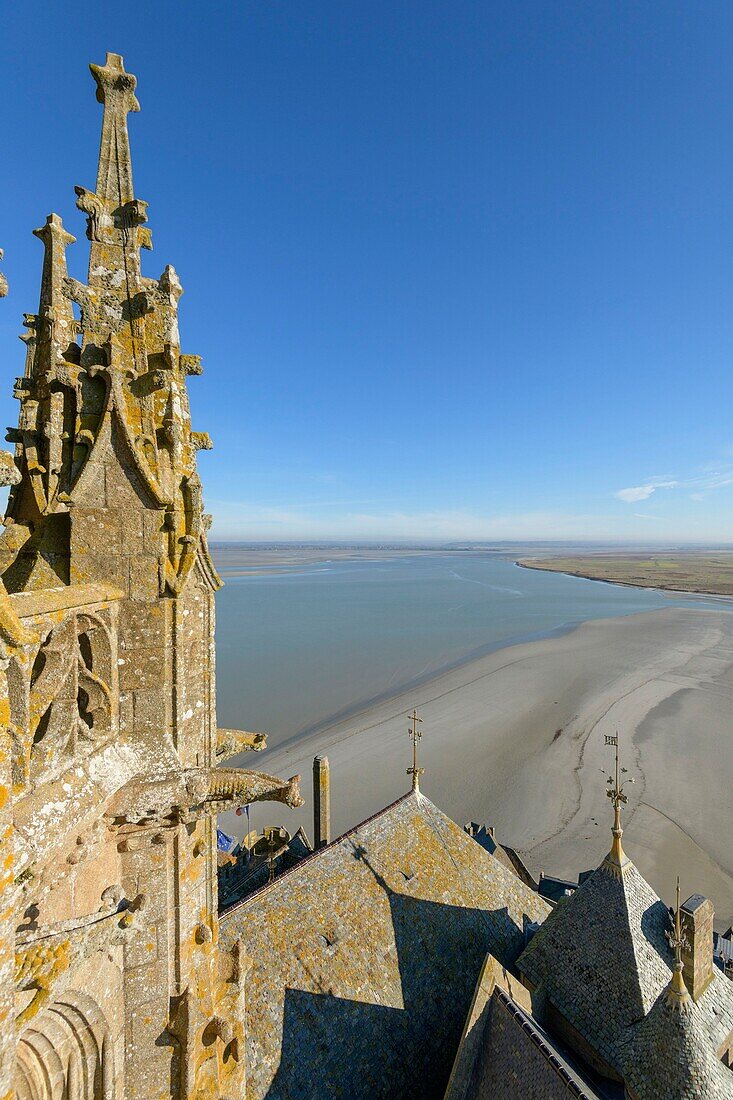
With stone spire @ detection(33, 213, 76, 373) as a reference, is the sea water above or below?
below

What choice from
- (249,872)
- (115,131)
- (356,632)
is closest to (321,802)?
(249,872)

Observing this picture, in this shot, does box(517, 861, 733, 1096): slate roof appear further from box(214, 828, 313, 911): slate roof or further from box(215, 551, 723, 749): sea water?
box(215, 551, 723, 749): sea water

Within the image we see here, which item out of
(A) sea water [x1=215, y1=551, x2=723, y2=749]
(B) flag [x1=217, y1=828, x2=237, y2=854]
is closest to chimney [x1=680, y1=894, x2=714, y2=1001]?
(B) flag [x1=217, y1=828, x2=237, y2=854]

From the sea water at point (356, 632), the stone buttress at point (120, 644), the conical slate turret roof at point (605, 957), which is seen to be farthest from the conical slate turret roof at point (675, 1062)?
the sea water at point (356, 632)

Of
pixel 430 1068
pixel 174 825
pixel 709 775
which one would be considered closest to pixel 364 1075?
pixel 430 1068

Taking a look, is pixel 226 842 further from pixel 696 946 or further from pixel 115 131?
pixel 115 131

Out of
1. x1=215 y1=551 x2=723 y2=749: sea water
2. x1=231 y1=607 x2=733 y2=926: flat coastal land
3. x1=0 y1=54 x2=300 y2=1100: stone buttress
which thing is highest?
x1=0 y1=54 x2=300 y2=1100: stone buttress

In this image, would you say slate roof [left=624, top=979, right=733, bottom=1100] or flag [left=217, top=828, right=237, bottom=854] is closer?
slate roof [left=624, top=979, right=733, bottom=1100]

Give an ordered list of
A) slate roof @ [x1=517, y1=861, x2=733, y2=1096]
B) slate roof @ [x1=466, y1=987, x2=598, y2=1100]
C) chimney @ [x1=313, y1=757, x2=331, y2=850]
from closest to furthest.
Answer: slate roof @ [x1=466, y1=987, x2=598, y2=1100], slate roof @ [x1=517, y1=861, x2=733, y2=1096], chimney @ [x1=313, y1=757, x2=331, y2=850]
